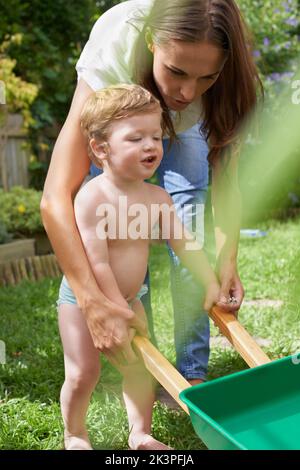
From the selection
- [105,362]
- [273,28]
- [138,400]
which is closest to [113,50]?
[138,400]

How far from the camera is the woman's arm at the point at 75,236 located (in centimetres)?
132

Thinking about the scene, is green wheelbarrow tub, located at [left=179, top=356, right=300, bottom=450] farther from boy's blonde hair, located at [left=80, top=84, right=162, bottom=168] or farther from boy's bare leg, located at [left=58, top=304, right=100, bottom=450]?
boy's blonde hair, located at [left=80, top=84, right=162, bottom=168]

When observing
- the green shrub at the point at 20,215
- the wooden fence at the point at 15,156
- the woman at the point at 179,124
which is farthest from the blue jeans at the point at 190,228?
the wooden fence at the point at 15,156

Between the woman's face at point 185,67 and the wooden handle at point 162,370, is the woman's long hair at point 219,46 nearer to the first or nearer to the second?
the woman's face at point 185,67

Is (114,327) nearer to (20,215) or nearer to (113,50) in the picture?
(113,50)

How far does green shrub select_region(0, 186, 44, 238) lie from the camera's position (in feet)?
15.7

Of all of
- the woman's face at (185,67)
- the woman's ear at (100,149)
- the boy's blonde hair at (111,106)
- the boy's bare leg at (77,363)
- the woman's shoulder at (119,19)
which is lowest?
the boy's bare leg at (77,363)

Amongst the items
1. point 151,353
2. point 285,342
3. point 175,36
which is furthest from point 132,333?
point 285,342

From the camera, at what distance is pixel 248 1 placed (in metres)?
5.91

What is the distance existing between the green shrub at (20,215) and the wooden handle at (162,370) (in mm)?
3558

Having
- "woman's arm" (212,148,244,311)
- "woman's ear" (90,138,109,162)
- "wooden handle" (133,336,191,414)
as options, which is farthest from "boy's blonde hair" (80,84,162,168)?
"wooden handle" (133,336,191,414)

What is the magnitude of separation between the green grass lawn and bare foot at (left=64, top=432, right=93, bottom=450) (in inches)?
3.4

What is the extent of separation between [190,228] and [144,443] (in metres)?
0.65

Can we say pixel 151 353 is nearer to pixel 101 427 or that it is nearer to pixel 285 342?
pixel 101 427
